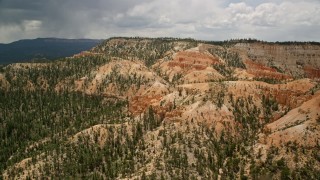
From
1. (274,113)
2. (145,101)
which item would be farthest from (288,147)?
(145,101)

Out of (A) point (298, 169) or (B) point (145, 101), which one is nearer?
(A) point (298, 169)

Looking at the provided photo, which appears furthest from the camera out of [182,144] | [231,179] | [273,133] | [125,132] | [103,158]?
[125,132]

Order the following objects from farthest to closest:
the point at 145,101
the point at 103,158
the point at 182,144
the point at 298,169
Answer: the point at 145,101 → the point at 103,158 → the point at 182,144 → the point at 298,169

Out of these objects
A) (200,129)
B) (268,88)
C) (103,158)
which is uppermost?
(268,88)

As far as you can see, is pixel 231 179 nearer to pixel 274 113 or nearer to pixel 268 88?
pixel 274 113

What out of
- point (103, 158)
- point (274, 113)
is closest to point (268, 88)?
point (274, 113)

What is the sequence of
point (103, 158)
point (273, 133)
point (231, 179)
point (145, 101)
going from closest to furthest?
point (231, 179) < point (273, 133) < point (103, 158) < point (145, 101)

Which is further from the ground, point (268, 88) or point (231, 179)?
point (268, 88)

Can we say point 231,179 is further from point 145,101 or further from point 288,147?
point 145,101

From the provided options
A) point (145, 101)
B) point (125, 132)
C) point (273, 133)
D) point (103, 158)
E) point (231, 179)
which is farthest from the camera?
point (145, 101)
